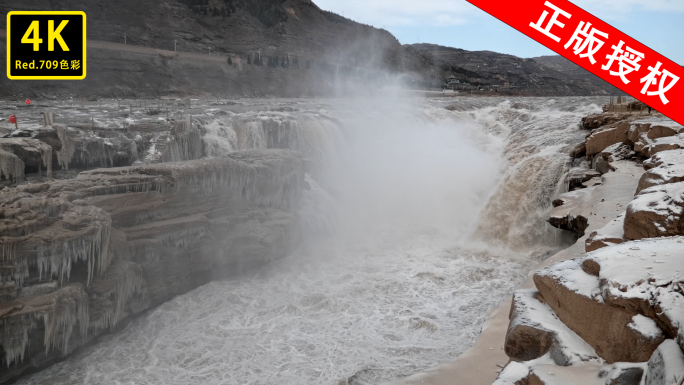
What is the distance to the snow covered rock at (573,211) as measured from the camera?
6.56m

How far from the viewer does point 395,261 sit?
30.5ft

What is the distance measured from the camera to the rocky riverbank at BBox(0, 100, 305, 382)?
18.9 ft

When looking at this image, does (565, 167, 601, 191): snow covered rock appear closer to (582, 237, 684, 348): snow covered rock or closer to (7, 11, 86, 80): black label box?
(582, 237, 684, 348): snow covered rock

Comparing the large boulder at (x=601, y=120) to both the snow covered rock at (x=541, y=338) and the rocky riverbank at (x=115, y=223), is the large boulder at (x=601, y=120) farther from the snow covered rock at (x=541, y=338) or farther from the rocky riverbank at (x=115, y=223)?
the snow covered rock at (x=541, y=338)

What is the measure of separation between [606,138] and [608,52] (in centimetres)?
693

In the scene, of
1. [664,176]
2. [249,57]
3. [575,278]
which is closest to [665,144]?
[664,176]

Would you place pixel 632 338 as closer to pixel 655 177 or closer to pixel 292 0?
pixel 655 177

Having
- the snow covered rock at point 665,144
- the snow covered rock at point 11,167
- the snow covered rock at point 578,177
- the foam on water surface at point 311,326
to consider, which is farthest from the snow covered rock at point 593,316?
the snow covered rock at point 11,167

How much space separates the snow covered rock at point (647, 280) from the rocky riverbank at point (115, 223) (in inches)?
234

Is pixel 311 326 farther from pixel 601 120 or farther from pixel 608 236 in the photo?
pixel 601 120

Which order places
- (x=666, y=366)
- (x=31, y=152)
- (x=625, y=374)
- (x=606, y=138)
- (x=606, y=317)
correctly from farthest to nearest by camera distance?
(x=606, y=138)
(x=31, y=152)
(x=606, y=317)
(x=625, y=374)
(x=666, y=366)

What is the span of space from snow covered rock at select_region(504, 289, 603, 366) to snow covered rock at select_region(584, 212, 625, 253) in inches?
43.7

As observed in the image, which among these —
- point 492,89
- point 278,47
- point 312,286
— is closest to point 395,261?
point 312,286

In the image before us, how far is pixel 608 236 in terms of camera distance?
407 cm
